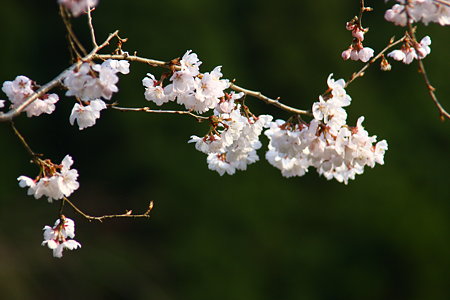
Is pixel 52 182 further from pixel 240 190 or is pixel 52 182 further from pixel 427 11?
pixel 240 190

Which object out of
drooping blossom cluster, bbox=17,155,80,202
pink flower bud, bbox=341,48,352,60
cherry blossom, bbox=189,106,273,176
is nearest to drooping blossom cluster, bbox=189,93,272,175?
cherry blossom, bbox=189,106,273,176

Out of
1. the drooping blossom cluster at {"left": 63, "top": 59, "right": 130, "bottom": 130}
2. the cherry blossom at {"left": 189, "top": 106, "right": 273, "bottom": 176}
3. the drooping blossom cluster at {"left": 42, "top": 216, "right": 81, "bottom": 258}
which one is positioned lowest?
the drooping blossom cluster at {"left": 42, "top": 216, "right": 81, "bottom": 258}

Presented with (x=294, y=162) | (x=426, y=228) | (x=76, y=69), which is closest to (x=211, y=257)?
(x=426, y=228)

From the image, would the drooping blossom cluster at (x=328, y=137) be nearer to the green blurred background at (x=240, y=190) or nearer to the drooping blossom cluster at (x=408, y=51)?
the drooping blossom cluster at (x=408, y=51)

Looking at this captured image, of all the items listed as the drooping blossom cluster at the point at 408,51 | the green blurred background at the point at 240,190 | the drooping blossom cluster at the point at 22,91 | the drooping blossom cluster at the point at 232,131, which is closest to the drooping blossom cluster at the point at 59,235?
the drooping blossom cluster at the point at 22,91

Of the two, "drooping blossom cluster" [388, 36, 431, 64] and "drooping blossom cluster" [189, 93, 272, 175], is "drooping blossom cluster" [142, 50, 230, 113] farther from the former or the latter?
"drooping blossom cluster" [388, 36, 431, 64]

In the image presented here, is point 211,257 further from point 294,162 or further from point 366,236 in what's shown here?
point 294,162
